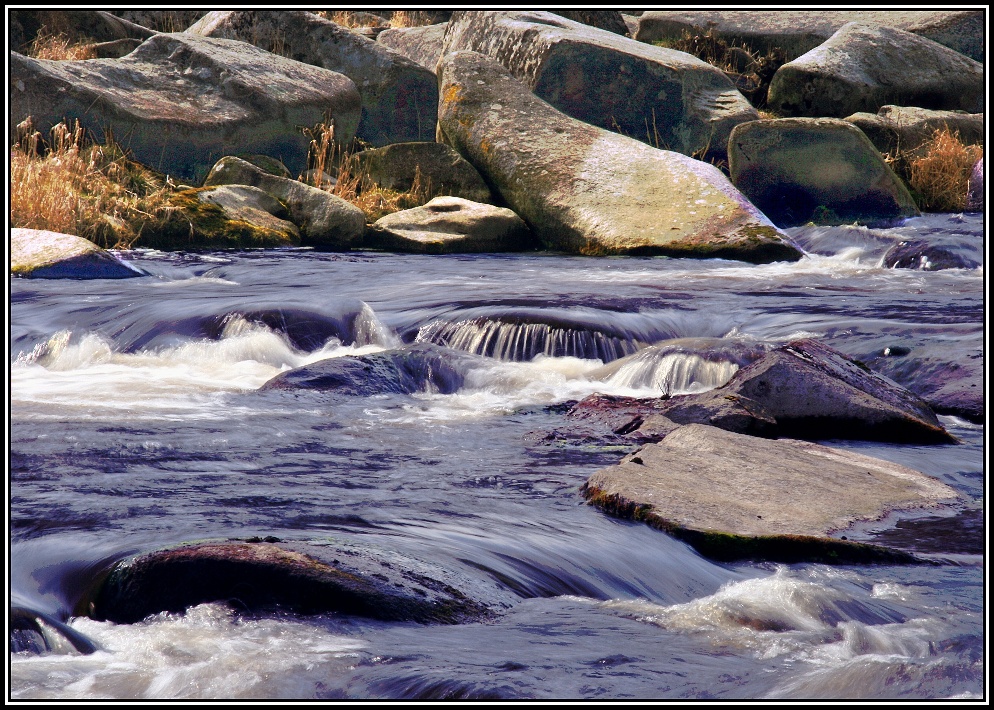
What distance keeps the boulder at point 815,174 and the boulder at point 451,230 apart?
3.33 metres

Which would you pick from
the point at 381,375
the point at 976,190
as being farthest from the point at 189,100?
the point at 976,190

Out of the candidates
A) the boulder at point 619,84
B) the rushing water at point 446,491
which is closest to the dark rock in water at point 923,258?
the rushing water at point 446,491

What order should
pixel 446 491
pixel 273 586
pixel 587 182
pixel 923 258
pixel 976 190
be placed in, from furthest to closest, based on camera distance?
1. pixel 976 190
2. pixel 587 182
3. pixel 923 258
4. pixel 446 491
5. pixel 273 586

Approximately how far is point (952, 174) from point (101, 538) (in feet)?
45.2

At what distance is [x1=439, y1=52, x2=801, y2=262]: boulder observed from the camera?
1102cm

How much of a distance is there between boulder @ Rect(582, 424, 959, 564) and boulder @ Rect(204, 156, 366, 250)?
7876 mm

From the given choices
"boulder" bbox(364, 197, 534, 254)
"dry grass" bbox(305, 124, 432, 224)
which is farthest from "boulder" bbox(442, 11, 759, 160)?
"boulder" bbox(364, 197, 534, 254)

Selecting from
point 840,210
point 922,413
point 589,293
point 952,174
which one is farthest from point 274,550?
point 952,174

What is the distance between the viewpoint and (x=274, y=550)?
9.43 feet

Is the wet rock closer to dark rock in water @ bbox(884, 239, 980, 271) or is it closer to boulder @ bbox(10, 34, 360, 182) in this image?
dark rock in water @ bbox(884, 239, 980, 271)

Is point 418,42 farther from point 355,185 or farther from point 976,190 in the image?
point 976,190

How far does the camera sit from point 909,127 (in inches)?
600

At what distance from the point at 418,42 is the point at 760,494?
15.7 metres

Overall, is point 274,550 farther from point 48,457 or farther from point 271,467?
point 48,457
